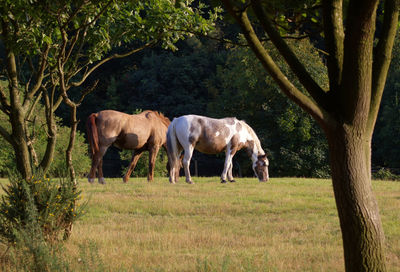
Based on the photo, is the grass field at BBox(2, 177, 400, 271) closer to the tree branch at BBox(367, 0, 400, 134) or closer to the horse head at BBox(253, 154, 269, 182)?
the tree branch at BBox(367, 0, 400, 134)

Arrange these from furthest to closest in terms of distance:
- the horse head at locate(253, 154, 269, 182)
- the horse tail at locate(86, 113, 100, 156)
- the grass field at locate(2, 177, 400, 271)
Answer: the horse head at locate(253, 154, 269, 182) → the horse tail at locate(86, 113, 100, 156) → the grass field at locate(2, 177, 400, 271)

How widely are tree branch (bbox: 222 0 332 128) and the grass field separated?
171 cm

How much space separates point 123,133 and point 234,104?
1845 cm

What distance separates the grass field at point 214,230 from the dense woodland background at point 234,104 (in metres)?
13.3

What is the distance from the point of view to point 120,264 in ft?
22.6

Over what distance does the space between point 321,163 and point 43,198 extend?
93.6 feet

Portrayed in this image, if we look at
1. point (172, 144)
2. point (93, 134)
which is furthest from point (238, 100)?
point (93, 134)

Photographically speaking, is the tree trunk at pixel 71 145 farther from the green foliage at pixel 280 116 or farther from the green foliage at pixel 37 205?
the green foliage at pixel 280 116

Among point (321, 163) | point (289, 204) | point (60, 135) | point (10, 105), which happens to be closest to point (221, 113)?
point (321, 163)

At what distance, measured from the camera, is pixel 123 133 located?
1966 cm

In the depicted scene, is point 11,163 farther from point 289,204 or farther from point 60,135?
point 289,204

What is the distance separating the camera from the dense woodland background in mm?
33906

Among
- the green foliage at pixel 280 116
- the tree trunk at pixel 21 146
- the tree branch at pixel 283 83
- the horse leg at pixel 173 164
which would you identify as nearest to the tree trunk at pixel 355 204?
the tree branch at pixel 283 83

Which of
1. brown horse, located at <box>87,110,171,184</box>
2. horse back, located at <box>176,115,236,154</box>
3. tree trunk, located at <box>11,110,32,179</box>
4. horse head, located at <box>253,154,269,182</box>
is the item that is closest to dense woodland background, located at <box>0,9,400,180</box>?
brown horse, located at <box>87,110,171,184</box>
